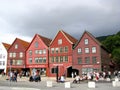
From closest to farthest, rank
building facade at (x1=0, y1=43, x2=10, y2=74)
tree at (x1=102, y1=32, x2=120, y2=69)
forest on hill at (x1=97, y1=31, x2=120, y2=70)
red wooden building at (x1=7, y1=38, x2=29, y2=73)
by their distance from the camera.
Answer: forest on hill at (x1=97, y1=31, x2=120, y2=70) → tree at (x1=102, y1=32, x2=120, y2=69) → red wooden building at (x1=7, y1=38, x2=29, y2=73) → building facade at (x1=0, y1=43, x2=10, y2=74)

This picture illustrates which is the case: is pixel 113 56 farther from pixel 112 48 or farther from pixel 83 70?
pixel 83 70

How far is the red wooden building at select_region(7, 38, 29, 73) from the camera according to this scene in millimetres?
73875

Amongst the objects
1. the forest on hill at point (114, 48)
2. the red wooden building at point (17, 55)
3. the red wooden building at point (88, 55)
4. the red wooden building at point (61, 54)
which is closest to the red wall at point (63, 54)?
the red wooden building at point (61, 54)

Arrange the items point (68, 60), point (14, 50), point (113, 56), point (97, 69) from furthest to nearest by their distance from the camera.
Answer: point (14, 50)
point (113, 56)
point (68, 60)
point (97, 69)

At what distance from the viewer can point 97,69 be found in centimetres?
6153

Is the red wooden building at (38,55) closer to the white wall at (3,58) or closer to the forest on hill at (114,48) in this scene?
the white wall at (3,58)

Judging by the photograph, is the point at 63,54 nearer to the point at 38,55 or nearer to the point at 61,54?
the point at 61,54

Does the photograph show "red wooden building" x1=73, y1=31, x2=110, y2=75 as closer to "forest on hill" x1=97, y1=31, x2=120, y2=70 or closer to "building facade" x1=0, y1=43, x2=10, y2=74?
"forest on hill" x1=97, y1=31, x2=120, y2=70

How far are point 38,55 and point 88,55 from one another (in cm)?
1580

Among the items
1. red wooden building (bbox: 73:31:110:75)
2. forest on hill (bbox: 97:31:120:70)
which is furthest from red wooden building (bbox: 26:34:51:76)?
forest on hill (bbox: 97:31:120:70)

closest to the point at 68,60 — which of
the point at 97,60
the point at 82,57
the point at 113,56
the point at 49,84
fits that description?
the point at 82,57

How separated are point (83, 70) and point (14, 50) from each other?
961 inches

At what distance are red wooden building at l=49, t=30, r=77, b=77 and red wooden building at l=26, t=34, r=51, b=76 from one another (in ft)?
Answer: 6.41

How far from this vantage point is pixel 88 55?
63594mm
